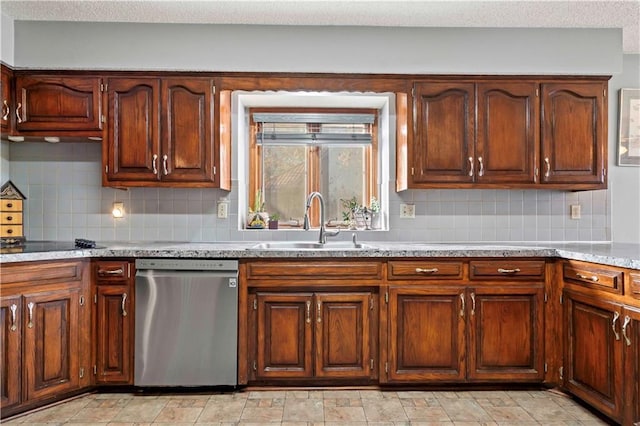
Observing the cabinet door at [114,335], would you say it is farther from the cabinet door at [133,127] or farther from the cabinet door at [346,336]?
the cabinet door at [346,336]

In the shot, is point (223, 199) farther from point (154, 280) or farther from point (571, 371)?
point (571, 371)

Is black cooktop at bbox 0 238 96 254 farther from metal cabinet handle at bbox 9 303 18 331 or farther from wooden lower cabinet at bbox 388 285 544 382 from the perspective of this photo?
wooden lower cabinet at bbox 388 285 544 382

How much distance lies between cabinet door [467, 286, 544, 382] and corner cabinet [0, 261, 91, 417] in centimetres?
231

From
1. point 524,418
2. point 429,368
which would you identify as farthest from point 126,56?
point 524,418

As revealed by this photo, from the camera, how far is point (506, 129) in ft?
9.91

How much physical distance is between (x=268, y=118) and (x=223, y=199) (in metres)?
0.80

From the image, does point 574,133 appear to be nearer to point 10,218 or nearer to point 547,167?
point 547,167

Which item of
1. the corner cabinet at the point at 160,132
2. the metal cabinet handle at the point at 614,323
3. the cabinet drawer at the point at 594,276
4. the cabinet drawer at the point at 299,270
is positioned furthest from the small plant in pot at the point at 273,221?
the metal cabinet handle at the point at 614,323

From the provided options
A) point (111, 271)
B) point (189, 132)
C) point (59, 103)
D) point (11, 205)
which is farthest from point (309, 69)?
point (11, 205)

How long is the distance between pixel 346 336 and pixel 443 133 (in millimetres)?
1481

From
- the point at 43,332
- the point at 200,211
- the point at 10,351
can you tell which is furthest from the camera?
the point at 200,211

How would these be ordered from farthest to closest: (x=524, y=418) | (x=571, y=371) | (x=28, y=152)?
1. (x=28, y=152)
2. (x=571, y=371)
3. (x=524, y=418)

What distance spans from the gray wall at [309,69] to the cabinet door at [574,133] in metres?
0.16

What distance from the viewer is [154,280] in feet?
8.67
